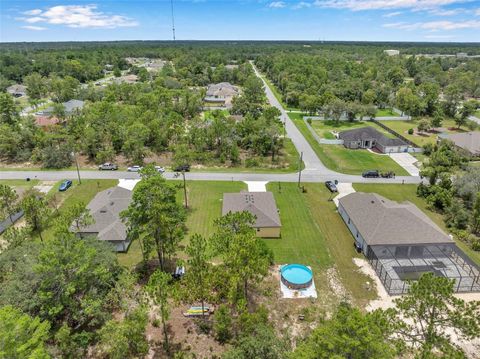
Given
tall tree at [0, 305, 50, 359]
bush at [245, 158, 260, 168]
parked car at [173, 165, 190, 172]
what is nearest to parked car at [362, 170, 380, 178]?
bush at [245, 158, 260, 168]

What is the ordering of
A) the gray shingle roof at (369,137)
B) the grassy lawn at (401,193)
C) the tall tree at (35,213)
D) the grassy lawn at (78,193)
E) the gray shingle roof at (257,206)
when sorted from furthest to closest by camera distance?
the gray shingle roof at (369,137) < the grassy lawn at (78,193) < the grassy lawn at (401,193) < the gray shingle roof at (257,206) < the tall tree at (35,213)

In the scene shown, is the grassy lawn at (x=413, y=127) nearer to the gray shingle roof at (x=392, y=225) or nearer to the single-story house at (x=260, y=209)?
the gray shingle roof at (x=392, y=225)

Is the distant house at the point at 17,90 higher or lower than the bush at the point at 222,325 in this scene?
higher

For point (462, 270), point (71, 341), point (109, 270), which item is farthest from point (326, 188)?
point (71, 341)

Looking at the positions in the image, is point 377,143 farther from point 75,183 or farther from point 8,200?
point 8,200

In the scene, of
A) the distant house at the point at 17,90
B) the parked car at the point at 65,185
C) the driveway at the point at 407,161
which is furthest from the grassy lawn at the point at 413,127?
the distant house at the point at 17,90

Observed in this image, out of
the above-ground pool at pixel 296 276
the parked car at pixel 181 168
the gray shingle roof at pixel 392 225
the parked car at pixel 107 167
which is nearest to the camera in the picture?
the above-ground pool at pixel 296 276
